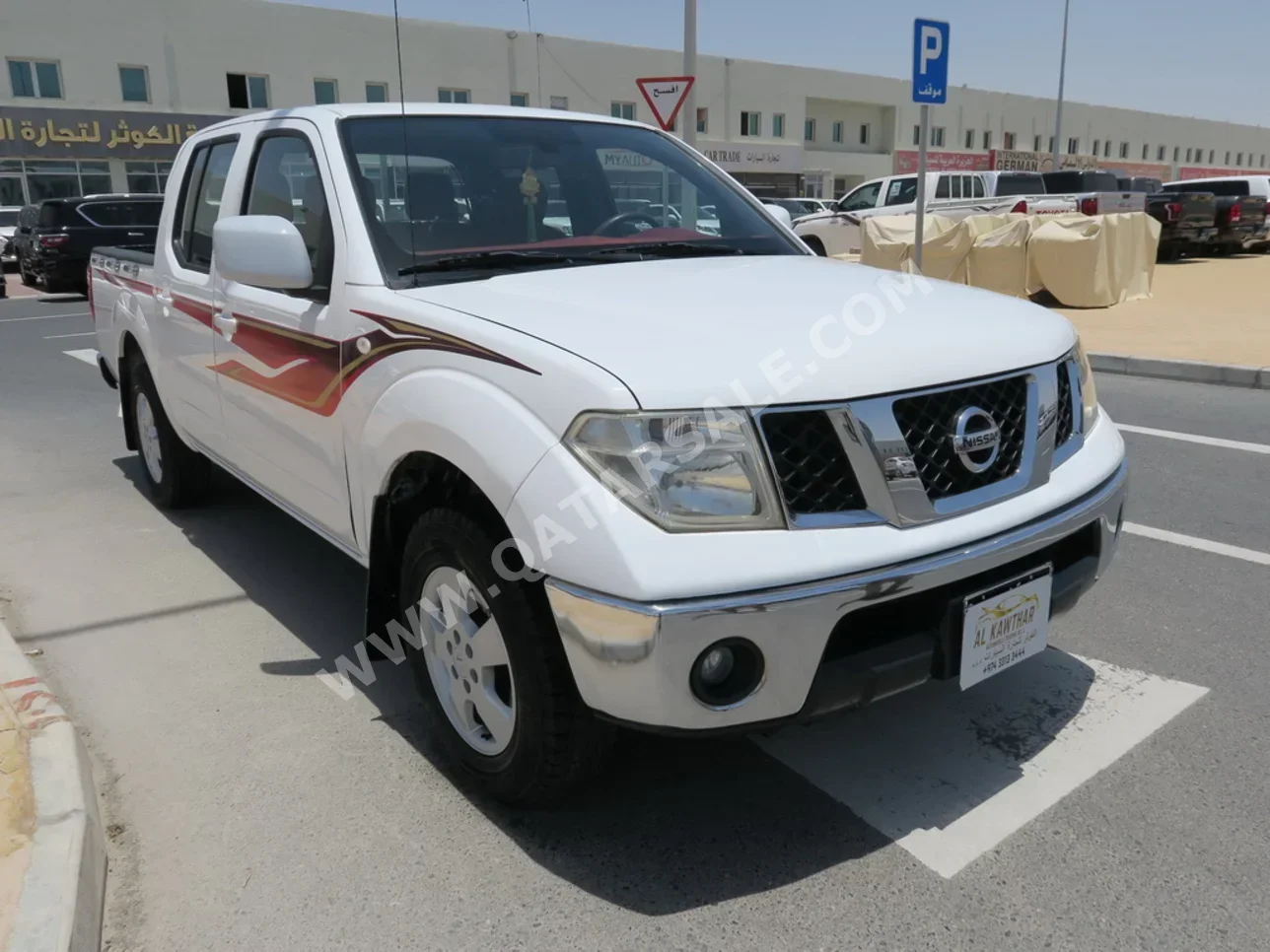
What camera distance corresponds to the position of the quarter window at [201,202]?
4.27 metres

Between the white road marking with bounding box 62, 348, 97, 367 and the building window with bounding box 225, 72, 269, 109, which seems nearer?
the white road marking with bounding box 62, 348, 97, 367

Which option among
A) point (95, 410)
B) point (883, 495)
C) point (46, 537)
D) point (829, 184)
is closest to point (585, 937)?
point (883, 495)

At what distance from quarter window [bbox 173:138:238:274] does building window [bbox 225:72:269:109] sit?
3424cm

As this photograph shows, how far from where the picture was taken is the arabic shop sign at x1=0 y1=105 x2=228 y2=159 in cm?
3181

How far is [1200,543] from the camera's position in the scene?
4641 millimetres

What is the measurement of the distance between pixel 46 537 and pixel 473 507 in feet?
12.1

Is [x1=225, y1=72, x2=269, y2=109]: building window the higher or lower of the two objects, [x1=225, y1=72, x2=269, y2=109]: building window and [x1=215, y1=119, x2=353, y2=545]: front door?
the higher

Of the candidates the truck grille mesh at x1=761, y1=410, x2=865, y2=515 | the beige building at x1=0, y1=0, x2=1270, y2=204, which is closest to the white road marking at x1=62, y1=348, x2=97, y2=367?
the truck grille mesh at x1=761, y1=410, x2=865, y2=515

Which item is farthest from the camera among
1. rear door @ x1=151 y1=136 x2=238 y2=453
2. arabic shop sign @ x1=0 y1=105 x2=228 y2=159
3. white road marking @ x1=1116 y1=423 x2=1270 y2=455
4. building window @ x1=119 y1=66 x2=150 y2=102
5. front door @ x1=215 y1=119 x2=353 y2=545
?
building window @ x1=119 y1=66 x2=150 y2=102

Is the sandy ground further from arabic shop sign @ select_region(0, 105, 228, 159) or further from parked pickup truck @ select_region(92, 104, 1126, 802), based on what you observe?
arabic shop sign @ select_region(0, 105, 228, 159)

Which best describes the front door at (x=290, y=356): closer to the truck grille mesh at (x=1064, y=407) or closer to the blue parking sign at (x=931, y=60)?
the truck grille mesh at (x=1064, y=407)

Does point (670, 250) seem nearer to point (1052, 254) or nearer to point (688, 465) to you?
point (688, 465)

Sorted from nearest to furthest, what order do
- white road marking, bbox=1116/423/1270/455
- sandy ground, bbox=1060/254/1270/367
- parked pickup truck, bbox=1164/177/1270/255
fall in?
1. white road marking, bbox=1116/423/1270/455
2. sandy ground, bbox=1060/254/1270/367
3. parked pickup truck, bbox=1164/177/1270/255

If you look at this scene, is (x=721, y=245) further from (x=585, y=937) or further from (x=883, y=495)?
(x=585, y=937)
